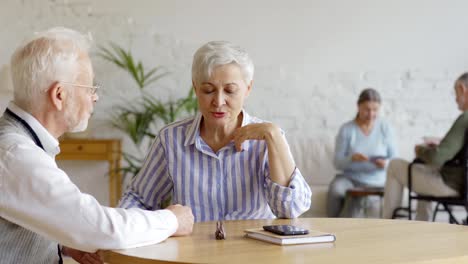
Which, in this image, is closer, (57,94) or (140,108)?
(57,94)

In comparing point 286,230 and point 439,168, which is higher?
point 286,230

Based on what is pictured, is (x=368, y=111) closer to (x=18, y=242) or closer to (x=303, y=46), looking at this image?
(x=303, y=46)

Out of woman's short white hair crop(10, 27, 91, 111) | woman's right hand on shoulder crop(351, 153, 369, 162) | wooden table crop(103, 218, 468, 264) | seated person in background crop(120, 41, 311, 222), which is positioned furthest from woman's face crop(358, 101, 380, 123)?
woman's short white hair crop(10, 27, 91, 111)

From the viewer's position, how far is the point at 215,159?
249cm

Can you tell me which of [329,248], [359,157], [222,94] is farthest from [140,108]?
[329,248]

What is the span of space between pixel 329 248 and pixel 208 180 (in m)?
0.73

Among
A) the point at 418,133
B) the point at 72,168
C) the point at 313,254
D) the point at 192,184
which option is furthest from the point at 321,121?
the point at 313,254

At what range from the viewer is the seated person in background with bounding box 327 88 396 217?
5.94 metres

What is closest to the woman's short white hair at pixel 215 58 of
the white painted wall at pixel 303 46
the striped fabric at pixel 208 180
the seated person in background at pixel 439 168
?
the striped fabric at pixel 208 180

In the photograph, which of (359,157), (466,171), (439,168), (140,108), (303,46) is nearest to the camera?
(466,171)

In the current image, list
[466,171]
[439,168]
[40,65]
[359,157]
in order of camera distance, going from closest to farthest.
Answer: [40,65] < [466,171] < [439,168] < [359,157]

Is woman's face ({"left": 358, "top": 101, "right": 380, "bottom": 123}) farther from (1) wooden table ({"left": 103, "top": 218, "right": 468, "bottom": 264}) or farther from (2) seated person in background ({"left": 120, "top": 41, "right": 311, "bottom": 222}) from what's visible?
(1) wooden table ({"left": 103, "top": 218, "right": 468, "bottom": 264})

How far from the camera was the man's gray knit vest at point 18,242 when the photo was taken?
5.79ft

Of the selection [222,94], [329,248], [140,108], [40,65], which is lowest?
[140,108]
